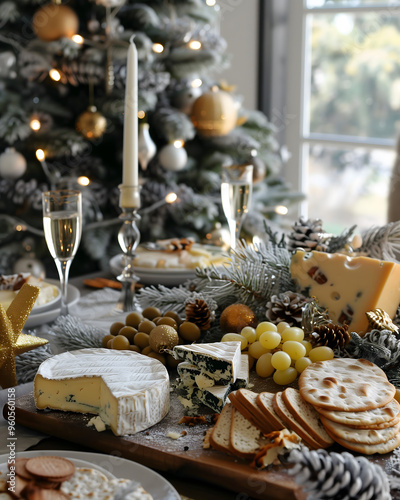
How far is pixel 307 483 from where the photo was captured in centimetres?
58

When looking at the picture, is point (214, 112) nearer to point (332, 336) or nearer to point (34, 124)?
point (34, 124)

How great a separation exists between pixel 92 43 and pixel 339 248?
57.0 inches

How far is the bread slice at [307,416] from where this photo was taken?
71 cm

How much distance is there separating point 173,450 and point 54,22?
184cm

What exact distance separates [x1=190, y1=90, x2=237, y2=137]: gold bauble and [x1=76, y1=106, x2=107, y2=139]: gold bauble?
40 centimetres

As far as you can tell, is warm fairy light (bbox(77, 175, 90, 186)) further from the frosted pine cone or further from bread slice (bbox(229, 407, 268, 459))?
bread slice (bbox(229, 407, 268, 459))

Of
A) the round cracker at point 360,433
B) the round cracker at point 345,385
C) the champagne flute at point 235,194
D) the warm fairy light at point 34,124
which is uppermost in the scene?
the warm fairy light at point 34,124

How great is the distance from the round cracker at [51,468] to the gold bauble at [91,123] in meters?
1.77

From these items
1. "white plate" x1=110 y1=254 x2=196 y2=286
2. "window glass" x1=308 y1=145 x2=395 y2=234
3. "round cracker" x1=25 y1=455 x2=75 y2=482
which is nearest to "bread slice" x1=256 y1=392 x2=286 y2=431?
"round cracker" x1=25 y1=455 x2=75 y2=482

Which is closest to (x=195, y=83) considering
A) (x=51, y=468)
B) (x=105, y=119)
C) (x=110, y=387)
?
(x=105, y=119)

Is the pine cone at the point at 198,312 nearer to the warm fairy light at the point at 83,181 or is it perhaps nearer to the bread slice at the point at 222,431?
the bread slice at the point at 222,431

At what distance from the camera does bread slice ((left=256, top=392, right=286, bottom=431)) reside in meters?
0.71

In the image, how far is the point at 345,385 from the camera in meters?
0.77

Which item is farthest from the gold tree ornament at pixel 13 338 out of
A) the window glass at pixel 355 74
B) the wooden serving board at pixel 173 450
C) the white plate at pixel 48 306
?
the window glass at pixel 355 74
